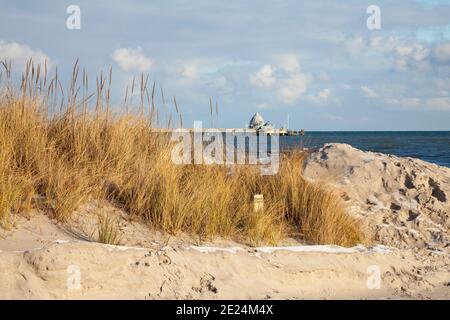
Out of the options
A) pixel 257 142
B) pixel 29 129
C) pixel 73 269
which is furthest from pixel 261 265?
pixel 257 142

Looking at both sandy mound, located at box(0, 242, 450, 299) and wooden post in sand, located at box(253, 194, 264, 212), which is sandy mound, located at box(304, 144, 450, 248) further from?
sandy mound, located at box(0, 242, 450, 299)

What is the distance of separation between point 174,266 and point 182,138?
312 cm

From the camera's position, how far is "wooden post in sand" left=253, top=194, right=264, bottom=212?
6.36 meters

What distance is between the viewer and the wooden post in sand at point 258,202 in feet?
20.9

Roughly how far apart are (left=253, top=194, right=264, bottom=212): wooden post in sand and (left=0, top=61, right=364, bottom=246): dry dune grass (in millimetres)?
63

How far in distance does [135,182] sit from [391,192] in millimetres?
3913

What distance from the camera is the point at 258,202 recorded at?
643 cm

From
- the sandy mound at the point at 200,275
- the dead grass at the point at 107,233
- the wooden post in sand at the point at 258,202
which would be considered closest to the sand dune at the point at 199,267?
the sandy mound at the point at 200,275

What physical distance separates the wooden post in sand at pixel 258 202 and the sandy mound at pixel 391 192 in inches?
52.9

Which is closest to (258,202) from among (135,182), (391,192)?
(135,182)

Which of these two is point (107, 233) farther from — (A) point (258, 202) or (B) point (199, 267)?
(A) point (258, 202)

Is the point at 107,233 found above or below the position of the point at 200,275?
above

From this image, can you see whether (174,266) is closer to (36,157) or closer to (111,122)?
(36,157)

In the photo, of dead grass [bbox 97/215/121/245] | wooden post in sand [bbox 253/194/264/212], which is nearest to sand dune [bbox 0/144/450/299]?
dead grass [bbox 97/215/121/245]
